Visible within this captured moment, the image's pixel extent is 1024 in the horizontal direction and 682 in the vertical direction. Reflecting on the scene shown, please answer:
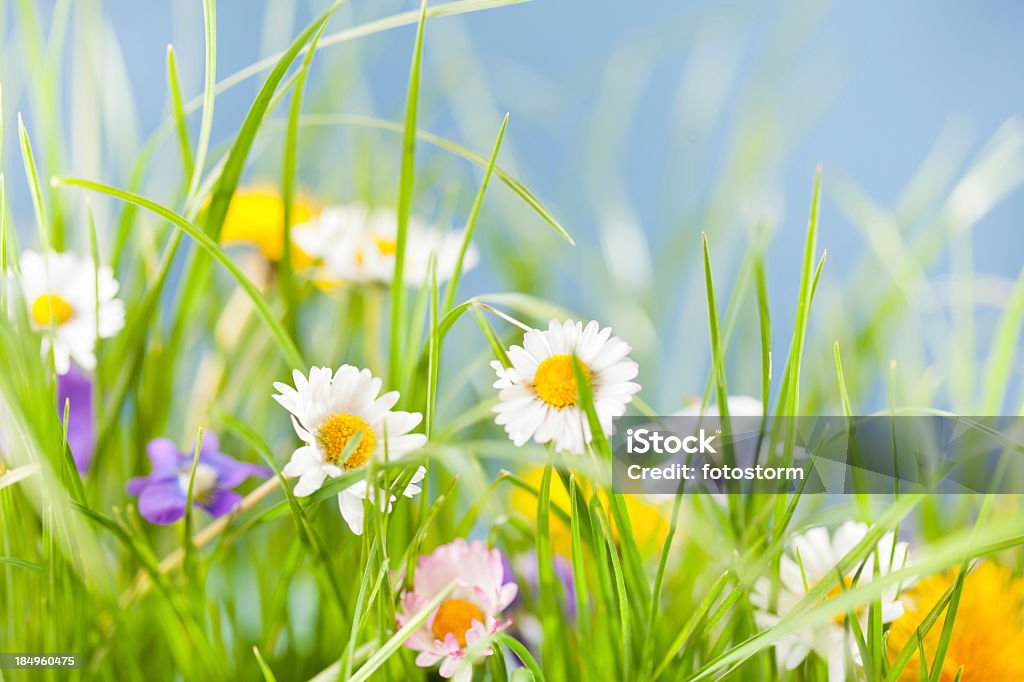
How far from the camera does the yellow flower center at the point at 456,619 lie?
0.64 ft

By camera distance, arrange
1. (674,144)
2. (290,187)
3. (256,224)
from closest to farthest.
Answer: (290,187)
(256,224)
(674,144)

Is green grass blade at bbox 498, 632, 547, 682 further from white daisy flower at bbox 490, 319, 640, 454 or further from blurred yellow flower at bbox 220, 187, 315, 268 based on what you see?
blurred yellow flower at bbox 220, 187, 315, 268

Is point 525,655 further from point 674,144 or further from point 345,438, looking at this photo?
point 674,144

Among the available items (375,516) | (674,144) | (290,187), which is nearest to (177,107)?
(290,187)

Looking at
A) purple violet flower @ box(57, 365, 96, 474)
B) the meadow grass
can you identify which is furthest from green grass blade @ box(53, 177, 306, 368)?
purple violet flower @ box(57, 365, 96, 474)

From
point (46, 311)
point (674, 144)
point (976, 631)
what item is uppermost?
point (674, 144)

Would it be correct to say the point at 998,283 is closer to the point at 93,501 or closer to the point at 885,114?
the point at 885,114

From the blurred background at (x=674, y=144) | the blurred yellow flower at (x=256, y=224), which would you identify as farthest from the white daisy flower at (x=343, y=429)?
the blurred yellow flower at (x=256, y=224)

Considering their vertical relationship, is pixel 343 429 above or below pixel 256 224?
below

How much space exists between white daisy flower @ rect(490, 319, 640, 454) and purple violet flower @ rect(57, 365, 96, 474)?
0.58ft

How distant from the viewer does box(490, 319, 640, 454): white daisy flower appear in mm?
168

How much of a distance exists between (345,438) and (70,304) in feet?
0.46

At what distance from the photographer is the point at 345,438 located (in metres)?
0.17

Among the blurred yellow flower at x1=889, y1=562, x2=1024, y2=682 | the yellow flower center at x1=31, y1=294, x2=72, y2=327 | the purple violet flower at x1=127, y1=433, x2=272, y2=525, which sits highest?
the yellow flower center at x1=31, y1=294, x2=72, y2=327
